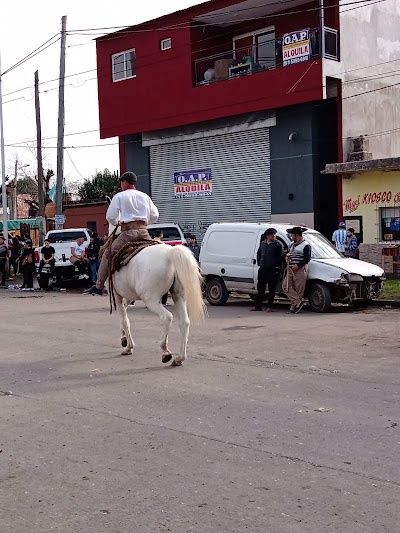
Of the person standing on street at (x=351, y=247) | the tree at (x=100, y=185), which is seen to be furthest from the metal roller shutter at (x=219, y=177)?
the tree at (x=100, y=185)

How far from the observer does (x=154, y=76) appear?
29.9 m

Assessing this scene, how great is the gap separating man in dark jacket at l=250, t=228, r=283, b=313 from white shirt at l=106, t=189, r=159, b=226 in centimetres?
597

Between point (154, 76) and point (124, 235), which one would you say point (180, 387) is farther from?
point (154, 76)

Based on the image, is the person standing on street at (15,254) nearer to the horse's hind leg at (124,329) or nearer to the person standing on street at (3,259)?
the person standing on street at (3,259)

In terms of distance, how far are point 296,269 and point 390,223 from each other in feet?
30.1

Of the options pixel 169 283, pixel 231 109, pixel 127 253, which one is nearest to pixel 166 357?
pixel 169 283

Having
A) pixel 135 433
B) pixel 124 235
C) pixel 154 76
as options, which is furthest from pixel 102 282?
pixel 154 76

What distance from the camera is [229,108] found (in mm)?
26844

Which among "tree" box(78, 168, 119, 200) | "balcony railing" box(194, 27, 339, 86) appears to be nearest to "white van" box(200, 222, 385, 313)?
"balcony railing" box(194, 27, 339, 86)

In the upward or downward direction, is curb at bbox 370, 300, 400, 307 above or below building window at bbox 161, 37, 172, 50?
below

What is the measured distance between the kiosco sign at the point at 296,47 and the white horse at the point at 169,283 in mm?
16798

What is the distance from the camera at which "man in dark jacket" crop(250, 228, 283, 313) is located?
15.9m

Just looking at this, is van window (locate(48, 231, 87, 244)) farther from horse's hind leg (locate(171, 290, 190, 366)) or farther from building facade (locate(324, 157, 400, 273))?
horse's hind leg (locate(171, 290, 190, 366))

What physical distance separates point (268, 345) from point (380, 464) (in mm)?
5669
